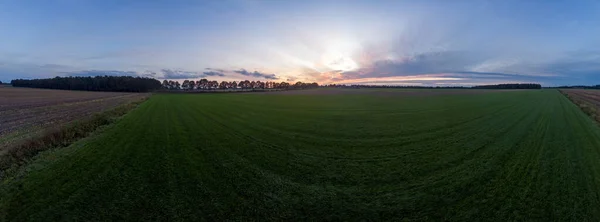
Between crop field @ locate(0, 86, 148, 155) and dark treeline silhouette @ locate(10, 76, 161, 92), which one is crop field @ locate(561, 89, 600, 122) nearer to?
crop field @ locate(0, 86, 148, 155)

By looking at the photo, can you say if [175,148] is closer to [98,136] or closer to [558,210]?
[98,136]

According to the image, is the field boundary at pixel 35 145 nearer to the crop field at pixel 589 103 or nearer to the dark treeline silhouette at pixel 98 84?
the crop field at pixel 589 103

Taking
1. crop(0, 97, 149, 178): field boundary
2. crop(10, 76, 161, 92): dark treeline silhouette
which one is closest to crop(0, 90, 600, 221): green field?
crop(0, 97, 149, 178): field boundary

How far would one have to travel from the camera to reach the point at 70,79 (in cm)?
12175

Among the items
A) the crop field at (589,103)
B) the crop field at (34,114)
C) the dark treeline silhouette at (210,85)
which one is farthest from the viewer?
the dark treeline silhouette at (210,85)

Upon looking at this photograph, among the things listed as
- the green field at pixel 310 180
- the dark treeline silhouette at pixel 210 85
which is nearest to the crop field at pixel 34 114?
the green field at pixel 310 180

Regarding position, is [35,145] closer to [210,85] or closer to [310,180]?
[310,180]

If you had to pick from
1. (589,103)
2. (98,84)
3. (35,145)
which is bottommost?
(589,103)

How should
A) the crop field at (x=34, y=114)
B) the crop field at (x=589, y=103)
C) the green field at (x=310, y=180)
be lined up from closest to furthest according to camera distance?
the green field at (x=310, y=180)
the crop field at (x=34, y=114)
the crop field at (x=589, y=103)

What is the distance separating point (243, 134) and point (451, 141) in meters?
11.0

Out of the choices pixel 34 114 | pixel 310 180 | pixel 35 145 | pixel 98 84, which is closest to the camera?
pixel 310 180

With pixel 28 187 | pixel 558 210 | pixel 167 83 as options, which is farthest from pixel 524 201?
pixel 167 83

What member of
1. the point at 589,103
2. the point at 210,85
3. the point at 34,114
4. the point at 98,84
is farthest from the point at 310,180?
the point at 210,85

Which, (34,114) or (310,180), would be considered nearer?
(310,180)
